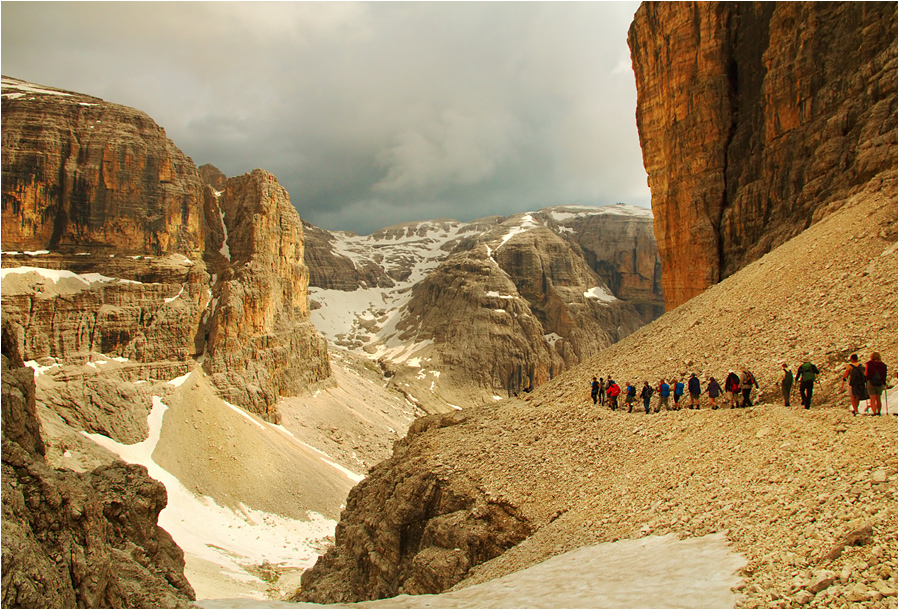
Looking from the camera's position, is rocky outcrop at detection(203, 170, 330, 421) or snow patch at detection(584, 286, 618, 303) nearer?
rocky outcrop at detection(203, 170, 330, 421)

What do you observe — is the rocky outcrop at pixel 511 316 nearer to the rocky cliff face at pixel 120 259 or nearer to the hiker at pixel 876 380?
the rocky cliff face at pixel 120 259

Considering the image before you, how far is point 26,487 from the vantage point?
9.55 m

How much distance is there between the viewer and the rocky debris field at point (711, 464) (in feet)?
21.7

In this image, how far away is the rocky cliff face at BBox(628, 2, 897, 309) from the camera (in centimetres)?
2192

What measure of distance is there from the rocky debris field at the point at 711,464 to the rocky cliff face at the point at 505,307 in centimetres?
7766

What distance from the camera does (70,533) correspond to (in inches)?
380

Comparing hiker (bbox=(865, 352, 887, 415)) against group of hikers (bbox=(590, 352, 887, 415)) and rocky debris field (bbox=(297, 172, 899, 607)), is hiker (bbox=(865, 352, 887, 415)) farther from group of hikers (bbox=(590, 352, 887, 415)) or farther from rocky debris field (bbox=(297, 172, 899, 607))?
rocky debris field (bbox=(297, 172, 899, 607))

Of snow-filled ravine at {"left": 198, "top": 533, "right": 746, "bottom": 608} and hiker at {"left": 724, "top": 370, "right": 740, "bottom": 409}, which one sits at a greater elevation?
hiker at {"left": 724, "top": 370, "right": 740, "bottom": 409}

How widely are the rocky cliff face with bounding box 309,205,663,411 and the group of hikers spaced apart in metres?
79.2

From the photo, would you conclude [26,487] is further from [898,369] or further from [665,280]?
[665,280]

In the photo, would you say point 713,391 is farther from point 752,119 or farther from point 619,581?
point 752,119

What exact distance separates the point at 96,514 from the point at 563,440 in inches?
443

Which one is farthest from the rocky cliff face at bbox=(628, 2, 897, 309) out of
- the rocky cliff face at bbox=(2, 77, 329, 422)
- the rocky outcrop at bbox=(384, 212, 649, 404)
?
the rocky outcrop at bbox=(384, 212, 649, 404)

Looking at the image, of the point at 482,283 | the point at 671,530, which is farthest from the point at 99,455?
the point at 482,283
